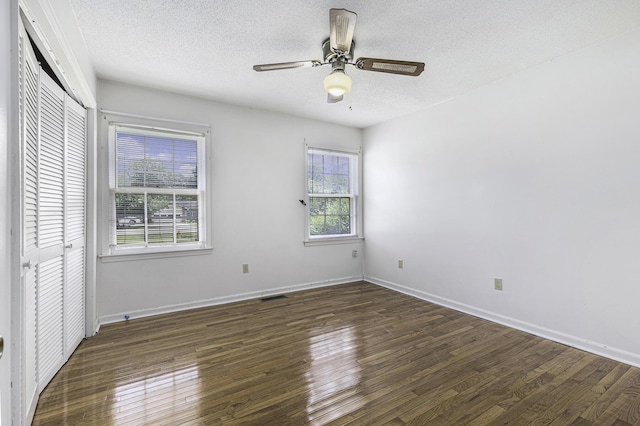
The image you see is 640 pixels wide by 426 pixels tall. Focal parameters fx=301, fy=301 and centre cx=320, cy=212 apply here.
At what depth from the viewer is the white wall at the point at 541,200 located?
227 cm

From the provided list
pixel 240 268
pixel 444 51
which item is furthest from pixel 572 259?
pixel 240 268

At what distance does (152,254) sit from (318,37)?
2694mm

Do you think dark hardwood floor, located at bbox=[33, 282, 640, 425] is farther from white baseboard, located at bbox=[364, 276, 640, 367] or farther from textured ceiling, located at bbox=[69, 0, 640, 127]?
textured ceiling, located at bbox=[69, 0, 640, 127]

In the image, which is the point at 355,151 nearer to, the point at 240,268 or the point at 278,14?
the point at 240,268

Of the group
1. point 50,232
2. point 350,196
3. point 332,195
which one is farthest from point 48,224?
point 350,196

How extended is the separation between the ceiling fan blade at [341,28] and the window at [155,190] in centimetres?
209

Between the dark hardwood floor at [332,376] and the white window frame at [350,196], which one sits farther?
the white window frame at [350,196]

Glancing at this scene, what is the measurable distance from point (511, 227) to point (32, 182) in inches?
145

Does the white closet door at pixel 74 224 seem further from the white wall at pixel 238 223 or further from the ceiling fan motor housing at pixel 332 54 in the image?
the ceiling fan motor housing at pixel 332 54

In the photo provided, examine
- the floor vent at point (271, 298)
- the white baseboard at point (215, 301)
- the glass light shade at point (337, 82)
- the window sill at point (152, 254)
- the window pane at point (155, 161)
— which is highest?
the glass light shade at point (337, 82)

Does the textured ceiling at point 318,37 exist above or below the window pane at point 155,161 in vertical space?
above

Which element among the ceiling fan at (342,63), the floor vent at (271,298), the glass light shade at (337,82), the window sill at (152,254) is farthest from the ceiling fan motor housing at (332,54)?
the floor vent at (271,298)

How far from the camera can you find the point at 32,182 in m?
1.65

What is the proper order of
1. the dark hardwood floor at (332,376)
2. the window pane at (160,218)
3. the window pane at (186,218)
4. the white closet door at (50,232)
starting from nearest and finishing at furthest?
1. the dark hardwood floor at (332,376)
2. the white closet door at (50,232)
3. the window pane at (160,218)
4. the window pane at (186,218)
